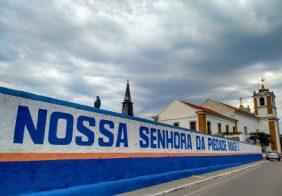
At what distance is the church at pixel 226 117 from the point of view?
151ft

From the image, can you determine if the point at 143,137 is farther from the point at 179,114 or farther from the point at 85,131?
the point at 179,114

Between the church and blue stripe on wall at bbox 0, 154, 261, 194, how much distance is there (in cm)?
2716

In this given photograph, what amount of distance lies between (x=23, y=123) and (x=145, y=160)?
5.76 metres

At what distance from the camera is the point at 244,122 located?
6106 cm

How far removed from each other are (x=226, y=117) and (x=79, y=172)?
159ft

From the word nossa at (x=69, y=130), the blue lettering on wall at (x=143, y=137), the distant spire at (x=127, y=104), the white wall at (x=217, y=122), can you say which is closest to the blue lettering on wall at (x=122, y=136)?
the word nossa at (x=69, y=130)

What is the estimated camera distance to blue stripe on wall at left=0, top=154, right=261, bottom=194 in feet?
19.5

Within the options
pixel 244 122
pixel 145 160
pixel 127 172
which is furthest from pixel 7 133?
pixel 244 122

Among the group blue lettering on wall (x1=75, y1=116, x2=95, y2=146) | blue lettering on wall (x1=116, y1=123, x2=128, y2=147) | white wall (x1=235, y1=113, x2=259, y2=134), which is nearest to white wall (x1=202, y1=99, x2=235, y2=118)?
white wall (x1=235, y1=113, x2=259, y2=134)

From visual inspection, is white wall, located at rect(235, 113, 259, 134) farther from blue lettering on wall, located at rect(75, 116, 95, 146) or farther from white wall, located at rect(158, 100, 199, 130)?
blue lettering on wall, located at rect(75, 116, 95, 146)

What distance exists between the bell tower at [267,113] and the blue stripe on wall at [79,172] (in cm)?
6125

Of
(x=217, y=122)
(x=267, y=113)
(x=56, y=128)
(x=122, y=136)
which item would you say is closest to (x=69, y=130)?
(x=56, y=128)

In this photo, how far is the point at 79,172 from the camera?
7.66 m

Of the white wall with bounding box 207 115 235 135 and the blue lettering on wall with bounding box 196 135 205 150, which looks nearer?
the blue lettering on wall with bounding box 196 135 205 150
